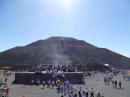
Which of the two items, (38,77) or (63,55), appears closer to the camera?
(38,77)

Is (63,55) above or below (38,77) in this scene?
above

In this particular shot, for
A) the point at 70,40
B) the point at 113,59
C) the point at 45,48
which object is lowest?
the point at 113,59

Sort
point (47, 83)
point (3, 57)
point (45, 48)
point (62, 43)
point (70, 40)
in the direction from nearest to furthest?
1. point (47, 83)
2. point (3, 57)
3. point (45, 48)
4. point (62, 43)
5. point (70, 40)

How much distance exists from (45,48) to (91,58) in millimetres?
17676

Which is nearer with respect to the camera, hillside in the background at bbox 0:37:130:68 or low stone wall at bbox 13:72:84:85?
low stone wall at bbox 13:72:84:85

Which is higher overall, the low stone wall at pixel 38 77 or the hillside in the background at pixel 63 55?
the hillside in the background at pixel 63 55

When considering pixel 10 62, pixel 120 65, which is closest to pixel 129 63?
pixel 120 65

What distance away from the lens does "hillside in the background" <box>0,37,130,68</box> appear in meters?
48.5

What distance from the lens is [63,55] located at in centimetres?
5369

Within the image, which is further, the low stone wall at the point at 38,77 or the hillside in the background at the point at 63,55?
the hillside in the background at the point at 63,55

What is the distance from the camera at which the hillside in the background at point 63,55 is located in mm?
48469

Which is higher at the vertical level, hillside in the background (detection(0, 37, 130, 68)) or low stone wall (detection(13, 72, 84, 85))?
hillside in the background (detection(0, 37, 130, 68))

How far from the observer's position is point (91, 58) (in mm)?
53969

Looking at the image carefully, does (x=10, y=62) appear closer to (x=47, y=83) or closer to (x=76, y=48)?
(x=76, y=48)
